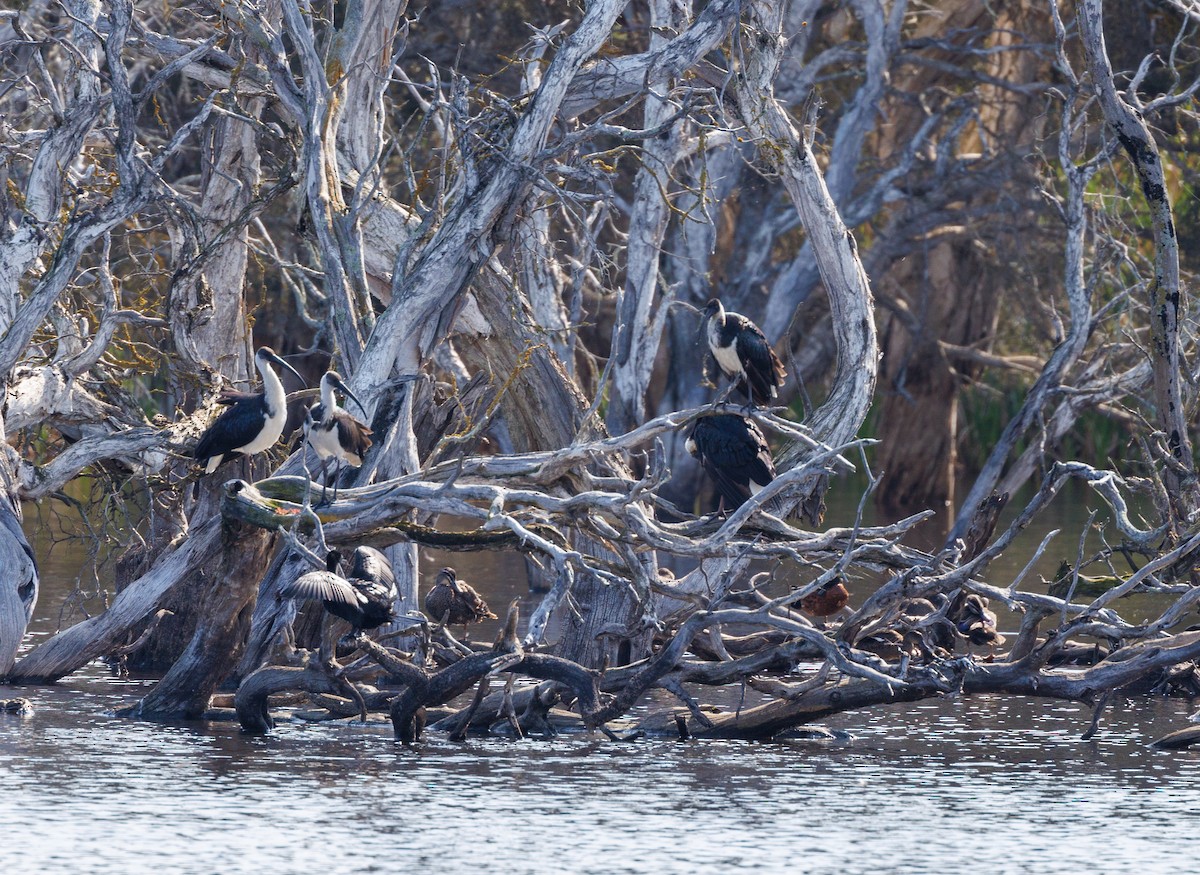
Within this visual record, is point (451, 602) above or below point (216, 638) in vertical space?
above

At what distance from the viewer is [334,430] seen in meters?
10.2

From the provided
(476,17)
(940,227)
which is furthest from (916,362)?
(476,17)

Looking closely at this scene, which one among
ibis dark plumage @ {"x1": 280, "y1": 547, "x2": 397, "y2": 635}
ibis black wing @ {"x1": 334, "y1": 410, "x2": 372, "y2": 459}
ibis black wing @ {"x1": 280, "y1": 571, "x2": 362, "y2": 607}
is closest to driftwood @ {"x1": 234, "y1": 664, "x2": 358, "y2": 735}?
ibis dark plumage @ {"x1": 280, "y1": 547, "x2": 397, "y2": 635}

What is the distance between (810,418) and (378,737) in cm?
384

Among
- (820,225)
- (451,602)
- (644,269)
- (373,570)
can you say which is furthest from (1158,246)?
(373,570)

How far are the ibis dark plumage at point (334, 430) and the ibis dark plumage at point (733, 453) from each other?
2.13 m

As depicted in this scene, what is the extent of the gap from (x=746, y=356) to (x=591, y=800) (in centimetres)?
369

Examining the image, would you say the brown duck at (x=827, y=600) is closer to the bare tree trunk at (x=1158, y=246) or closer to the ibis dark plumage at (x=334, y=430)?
the bare tree trunk at (x=1158, y=246)

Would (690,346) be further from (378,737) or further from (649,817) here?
(649,817)

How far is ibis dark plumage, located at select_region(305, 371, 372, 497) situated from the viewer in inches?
402

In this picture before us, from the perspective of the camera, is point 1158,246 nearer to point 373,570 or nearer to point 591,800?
point 373,570

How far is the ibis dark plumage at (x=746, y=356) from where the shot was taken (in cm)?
1151

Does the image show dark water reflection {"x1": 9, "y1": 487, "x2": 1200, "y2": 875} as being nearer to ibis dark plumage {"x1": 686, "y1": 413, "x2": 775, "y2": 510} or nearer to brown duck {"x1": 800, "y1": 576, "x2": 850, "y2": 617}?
brown duck {"x1": 800, "y1": 576, "x2": 850, "y2": 617}

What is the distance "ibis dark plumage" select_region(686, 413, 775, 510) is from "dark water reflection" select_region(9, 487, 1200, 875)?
1538 millimetres
